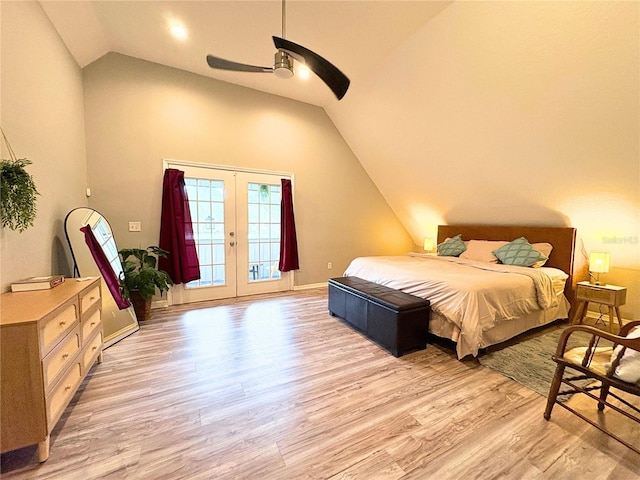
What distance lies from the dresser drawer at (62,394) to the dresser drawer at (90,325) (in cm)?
22

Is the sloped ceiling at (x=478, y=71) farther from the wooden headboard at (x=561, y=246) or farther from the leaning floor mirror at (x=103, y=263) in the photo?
the leaning floor mirror at (x=103, y=263)

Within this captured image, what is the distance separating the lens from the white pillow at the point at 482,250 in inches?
157

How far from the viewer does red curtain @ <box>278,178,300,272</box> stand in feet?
14.7

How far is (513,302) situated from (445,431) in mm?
1662

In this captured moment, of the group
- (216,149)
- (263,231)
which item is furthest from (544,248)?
(216,149)

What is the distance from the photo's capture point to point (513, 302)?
263 cm

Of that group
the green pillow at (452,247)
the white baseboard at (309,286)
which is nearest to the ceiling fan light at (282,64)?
the white baseboard at (309,286)

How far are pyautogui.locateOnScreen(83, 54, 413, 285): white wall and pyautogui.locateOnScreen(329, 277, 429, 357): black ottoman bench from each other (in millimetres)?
2008

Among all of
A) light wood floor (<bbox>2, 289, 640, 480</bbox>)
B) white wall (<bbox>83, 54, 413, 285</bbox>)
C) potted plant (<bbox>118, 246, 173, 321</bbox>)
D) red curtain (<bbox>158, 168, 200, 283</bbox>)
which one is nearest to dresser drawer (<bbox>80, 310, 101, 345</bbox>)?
light wood floor (<bbox>2, 289, 640, 480</bbox>)

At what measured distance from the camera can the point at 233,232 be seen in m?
4.19

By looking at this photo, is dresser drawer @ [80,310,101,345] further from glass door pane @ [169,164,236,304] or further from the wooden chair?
the wooden chair

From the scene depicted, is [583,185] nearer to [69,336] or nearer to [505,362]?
[505,362]

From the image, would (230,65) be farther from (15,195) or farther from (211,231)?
(211,231)

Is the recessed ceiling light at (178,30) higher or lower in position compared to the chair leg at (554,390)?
higher
